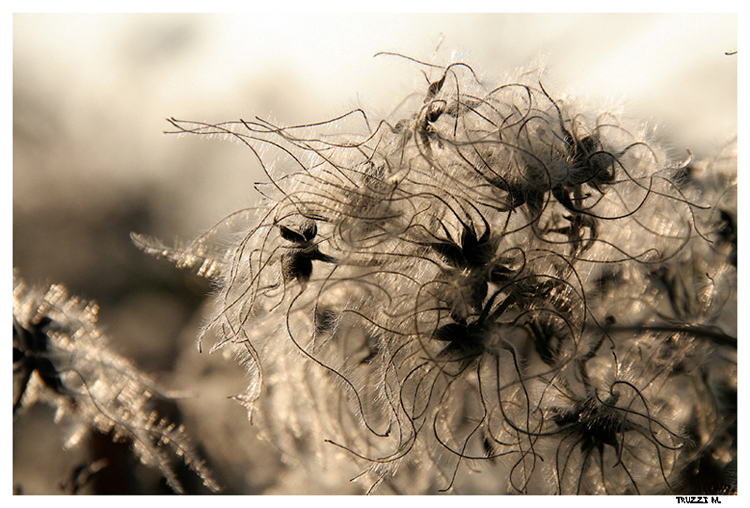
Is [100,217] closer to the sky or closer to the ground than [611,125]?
closer to the sky

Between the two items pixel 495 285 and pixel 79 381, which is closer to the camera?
pixel 495 285

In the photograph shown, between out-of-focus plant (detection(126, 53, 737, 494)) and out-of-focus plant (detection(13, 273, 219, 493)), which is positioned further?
out-of-focus plant (detection(13, 273, 219, 493))

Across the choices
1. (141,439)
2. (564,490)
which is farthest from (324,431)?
(564,490)

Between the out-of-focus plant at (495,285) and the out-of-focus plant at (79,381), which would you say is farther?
the out-of-focus plant at (79,381)

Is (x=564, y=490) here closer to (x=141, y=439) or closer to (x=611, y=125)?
(x=611, y=125)
